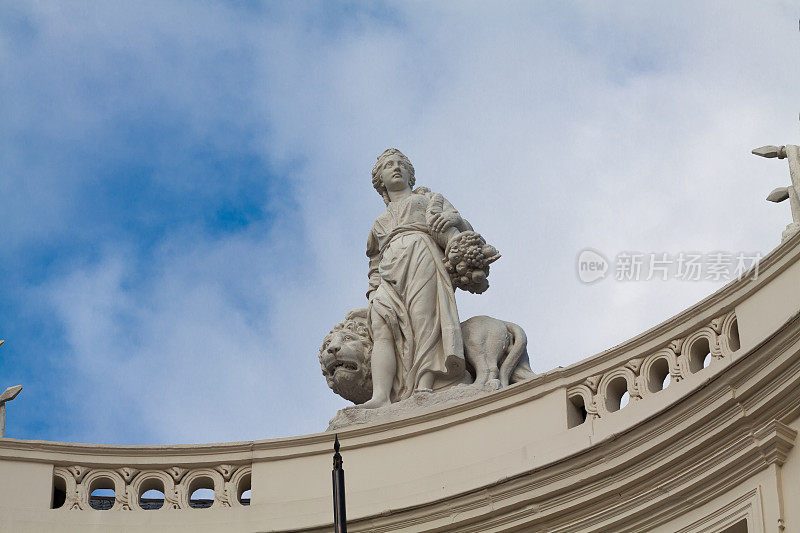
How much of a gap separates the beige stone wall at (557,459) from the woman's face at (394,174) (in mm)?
3142

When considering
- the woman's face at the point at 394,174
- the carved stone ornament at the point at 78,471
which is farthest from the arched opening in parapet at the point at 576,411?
the carved stone ornament at the point at 78,471

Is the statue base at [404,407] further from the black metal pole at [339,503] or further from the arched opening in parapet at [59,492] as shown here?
the black metal pole at [339,503]

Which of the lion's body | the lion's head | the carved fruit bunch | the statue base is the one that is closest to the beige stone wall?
the statue base

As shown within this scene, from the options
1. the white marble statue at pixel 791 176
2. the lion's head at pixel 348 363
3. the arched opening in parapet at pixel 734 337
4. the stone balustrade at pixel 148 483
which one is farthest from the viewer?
the lion's head at pixel 348 363

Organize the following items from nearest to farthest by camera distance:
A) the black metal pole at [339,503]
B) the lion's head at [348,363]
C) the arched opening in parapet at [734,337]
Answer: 1. the black metal pole at [339,503]
2. the arched opening in parapet at [734,337]
3. the lion's head at [348,363]

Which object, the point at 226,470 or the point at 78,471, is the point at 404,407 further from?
the point at 78,471

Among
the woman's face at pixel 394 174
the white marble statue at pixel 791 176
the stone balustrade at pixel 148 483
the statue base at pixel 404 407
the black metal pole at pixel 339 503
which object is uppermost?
the woman's face at pixel 394 174

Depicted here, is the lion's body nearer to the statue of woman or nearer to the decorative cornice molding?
the statue of woman

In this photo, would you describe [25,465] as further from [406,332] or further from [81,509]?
[406,332]

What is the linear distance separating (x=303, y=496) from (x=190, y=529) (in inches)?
39.1

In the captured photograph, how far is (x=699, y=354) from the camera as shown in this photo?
58.2 ft

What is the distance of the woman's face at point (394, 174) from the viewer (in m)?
21.2

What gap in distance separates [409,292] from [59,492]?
3.62 meters

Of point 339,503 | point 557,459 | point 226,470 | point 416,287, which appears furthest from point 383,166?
point 339,503
